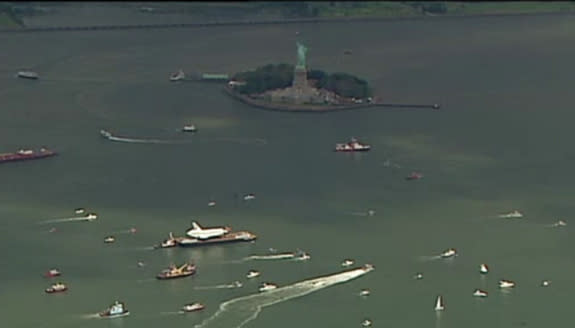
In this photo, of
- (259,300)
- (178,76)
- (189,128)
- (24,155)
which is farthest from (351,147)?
(259,300)

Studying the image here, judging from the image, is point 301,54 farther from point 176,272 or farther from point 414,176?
point 176,272

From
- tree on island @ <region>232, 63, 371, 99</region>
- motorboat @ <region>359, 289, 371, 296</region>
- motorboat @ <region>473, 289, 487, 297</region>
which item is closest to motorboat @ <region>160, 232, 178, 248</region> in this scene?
motorboat @ <region>359, 289, 371, 296</region>

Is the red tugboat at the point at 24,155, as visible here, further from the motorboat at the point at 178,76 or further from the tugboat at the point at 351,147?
the motorboat at the point at 178,76

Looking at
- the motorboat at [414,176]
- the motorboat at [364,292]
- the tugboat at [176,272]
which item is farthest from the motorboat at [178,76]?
the motorboat at [364,292]

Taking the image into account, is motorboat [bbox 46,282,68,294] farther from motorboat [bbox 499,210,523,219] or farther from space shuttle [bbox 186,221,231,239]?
motorboat [bbox 499,210,523,219]

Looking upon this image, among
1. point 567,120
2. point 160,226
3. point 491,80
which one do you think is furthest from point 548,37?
point 160,226

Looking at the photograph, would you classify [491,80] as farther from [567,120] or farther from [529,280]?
[529,280]
